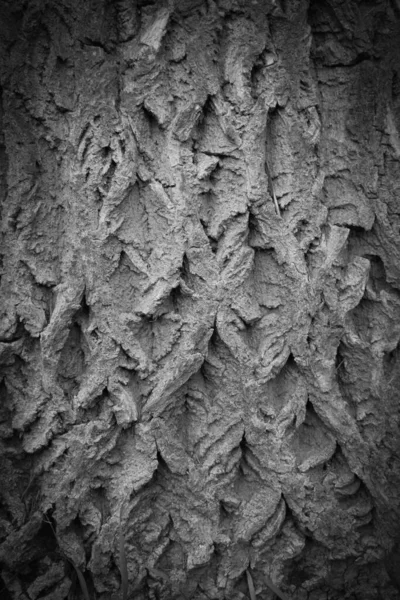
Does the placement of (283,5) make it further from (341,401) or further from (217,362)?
(341,401)

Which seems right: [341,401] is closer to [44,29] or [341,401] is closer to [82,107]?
[82,107]

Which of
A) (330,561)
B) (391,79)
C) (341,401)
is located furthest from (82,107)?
(330,561)

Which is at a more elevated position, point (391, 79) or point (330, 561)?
point (391, 79)

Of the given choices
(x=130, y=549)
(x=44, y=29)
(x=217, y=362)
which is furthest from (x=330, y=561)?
(x=44, y=29)

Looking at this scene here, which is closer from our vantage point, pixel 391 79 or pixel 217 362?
pixel 217 362

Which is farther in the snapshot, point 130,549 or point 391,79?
point 391,79

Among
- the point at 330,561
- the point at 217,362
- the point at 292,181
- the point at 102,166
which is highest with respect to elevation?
the point at 102,166
